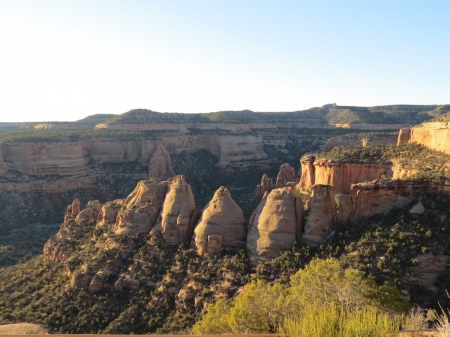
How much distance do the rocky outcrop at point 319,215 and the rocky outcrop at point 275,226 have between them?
3.01 feet

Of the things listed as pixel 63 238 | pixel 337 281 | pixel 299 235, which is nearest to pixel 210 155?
pixel 63 238

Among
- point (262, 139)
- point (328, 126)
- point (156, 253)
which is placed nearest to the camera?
point (156, 253)

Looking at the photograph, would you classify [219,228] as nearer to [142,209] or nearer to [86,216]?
[142,209]

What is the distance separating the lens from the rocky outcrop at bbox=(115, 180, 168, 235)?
35969mm

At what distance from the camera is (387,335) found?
12461 millimetres

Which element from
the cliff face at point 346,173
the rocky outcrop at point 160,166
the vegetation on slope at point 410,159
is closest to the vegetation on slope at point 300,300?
the vegetation on slope at point 410,159

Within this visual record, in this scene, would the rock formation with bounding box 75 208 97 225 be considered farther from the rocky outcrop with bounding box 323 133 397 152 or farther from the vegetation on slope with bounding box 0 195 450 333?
the rocky outcrop with bounding box 323 133 397 152

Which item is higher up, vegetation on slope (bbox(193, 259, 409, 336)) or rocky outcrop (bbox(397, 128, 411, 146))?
rocky outcrop (bbox(397, 128, 411, 146))

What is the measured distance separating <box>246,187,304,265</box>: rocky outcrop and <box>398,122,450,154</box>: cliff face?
16.7 meters

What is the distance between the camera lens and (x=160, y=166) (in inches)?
3521

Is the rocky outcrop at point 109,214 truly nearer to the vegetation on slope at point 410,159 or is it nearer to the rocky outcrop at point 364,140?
the vegetation on slope at point 410,159

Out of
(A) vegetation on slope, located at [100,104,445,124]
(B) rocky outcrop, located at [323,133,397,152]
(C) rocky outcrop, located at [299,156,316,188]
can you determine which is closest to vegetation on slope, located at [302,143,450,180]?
(C) rocky outcrop, located at [299,156,316,188]

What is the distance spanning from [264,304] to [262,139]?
98.0 metres

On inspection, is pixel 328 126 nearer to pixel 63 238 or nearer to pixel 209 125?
pixel 209 125
